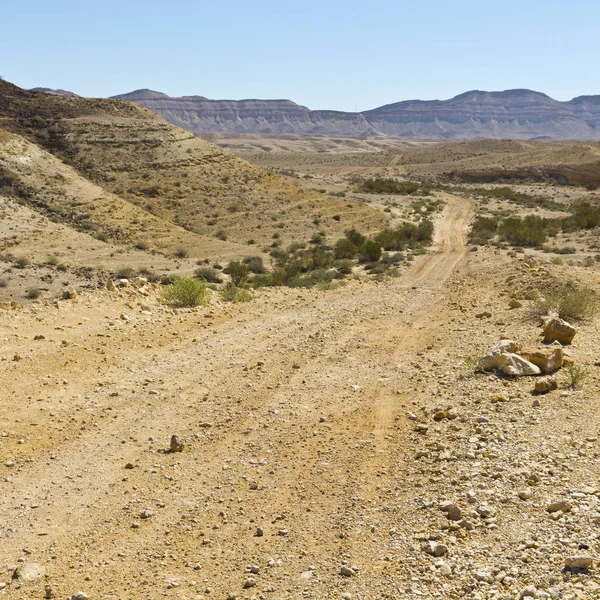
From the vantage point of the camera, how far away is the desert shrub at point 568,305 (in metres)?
13.0

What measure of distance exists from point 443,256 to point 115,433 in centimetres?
1942

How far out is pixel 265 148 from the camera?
163 m

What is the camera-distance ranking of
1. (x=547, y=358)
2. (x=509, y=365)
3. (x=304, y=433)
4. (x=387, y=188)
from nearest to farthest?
(x=304, y=433) → (x=547, y=358) → (x=509, y=365) → (x=387, y=188)

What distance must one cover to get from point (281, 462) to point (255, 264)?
1780 cm

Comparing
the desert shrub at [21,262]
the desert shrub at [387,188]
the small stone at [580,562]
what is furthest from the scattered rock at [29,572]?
the desert shrub at [387,188]

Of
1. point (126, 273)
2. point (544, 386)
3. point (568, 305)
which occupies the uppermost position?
point (568, 305)

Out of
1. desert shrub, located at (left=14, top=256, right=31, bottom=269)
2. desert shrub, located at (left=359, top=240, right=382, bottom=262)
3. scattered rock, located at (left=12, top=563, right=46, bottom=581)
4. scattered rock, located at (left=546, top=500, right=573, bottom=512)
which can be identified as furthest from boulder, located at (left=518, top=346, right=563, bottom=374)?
desert shrub, located at (left=14, top=256, right=31, bottom=269)

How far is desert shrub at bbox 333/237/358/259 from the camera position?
1061 inches

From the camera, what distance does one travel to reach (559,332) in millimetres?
11492

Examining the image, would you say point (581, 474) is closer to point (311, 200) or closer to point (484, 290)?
point (484, 290)

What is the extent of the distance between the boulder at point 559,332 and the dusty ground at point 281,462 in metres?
0.34

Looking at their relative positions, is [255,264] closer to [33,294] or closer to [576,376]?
[33,294]

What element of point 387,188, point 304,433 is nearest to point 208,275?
point 304,433

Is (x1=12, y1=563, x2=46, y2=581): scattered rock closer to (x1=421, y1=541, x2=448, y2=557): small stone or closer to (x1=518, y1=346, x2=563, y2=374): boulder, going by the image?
(x1=421, y1=541, x2=448, y2=557): small stone
